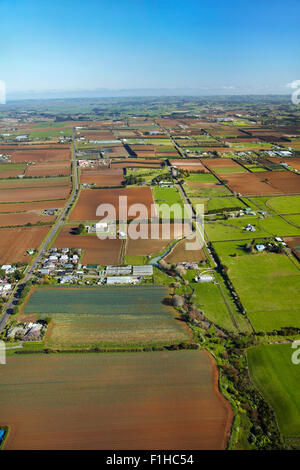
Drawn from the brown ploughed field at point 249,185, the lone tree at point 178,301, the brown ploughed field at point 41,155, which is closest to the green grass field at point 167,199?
the brown ploughed field at point 249,185

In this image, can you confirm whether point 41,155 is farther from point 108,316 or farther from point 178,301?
point 178,301

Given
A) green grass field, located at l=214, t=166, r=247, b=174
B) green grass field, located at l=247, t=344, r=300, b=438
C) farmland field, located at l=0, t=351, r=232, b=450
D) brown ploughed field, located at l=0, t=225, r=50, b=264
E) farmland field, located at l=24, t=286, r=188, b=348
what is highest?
green grass field, located at l=214, t=166, r=247, b=174

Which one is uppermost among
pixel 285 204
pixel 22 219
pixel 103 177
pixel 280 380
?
pixel 103 177

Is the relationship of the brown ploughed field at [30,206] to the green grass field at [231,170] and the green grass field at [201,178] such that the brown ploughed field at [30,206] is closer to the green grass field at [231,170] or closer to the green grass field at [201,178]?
the green grass field at [201,178]

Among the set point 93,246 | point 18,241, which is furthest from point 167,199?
point 18,241

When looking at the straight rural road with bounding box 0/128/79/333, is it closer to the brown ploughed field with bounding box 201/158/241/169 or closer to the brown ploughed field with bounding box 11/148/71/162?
the brown ploughed field with bounding box 11/148/71/162

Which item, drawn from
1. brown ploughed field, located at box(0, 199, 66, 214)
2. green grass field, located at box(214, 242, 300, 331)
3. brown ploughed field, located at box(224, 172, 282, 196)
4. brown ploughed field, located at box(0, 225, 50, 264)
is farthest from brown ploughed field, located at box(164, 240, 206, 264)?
brown ploughed field, located at box(0, 199, 66, 214)
